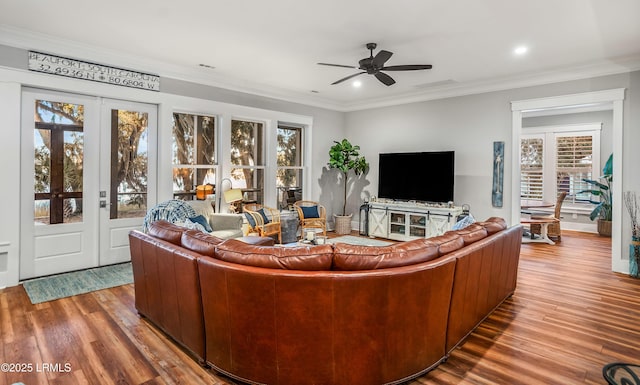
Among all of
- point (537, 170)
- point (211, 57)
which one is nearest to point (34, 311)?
point (211, 57)

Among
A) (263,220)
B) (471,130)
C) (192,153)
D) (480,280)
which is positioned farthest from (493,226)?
(192,153)

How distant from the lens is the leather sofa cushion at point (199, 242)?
228cm

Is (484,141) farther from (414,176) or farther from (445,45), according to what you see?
→ (445,45)

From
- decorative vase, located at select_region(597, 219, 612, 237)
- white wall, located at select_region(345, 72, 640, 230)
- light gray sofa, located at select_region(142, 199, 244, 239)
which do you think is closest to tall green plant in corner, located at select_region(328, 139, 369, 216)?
white wall, located at select_region(345, 72, 640, 230)

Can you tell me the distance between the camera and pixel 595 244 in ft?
20.6

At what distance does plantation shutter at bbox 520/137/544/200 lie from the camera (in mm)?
8180

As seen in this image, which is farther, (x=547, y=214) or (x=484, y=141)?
(x=547, y=214)

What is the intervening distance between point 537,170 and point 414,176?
3.89 m

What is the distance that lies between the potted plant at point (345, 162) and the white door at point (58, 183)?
13.4ft

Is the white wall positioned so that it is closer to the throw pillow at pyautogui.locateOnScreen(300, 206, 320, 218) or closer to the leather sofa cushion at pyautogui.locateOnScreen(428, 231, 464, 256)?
the throw pillow at pyautogui.locateOnScreen(300, 206, 320, 218)

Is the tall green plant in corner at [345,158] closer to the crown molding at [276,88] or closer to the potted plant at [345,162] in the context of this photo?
the potted plant at [345,162]

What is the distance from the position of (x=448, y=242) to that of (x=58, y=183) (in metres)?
4.46

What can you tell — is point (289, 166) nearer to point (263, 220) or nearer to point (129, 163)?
point (263, 220)

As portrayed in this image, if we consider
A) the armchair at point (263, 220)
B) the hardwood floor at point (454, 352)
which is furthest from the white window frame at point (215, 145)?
the hardwood floor at point (454, 352)
